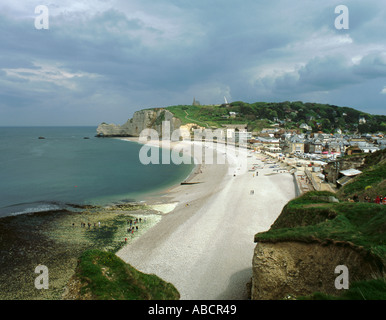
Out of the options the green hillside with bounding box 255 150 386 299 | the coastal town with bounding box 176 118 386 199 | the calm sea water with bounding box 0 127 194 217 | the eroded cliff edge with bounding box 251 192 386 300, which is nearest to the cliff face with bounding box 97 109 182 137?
the coastal town with bounding box 176 118 386 199

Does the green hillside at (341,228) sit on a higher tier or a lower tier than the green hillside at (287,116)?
lower

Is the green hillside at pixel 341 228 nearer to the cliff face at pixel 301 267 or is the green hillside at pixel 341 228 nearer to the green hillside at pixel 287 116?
the cliff face at pixel 301 267

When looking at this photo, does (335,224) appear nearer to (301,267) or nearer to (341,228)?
(341,228)

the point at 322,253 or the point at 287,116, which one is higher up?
the point at 287,116

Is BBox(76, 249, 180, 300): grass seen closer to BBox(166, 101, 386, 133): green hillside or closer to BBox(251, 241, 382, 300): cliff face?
BBox(251, 241, 382, 300): cliff face

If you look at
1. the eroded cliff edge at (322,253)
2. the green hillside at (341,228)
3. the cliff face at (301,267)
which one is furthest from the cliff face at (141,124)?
the cliff face at (301,267)

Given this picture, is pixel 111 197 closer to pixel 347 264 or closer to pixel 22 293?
pixel 22 293

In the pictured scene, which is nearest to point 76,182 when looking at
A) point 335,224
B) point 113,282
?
point 113,282
